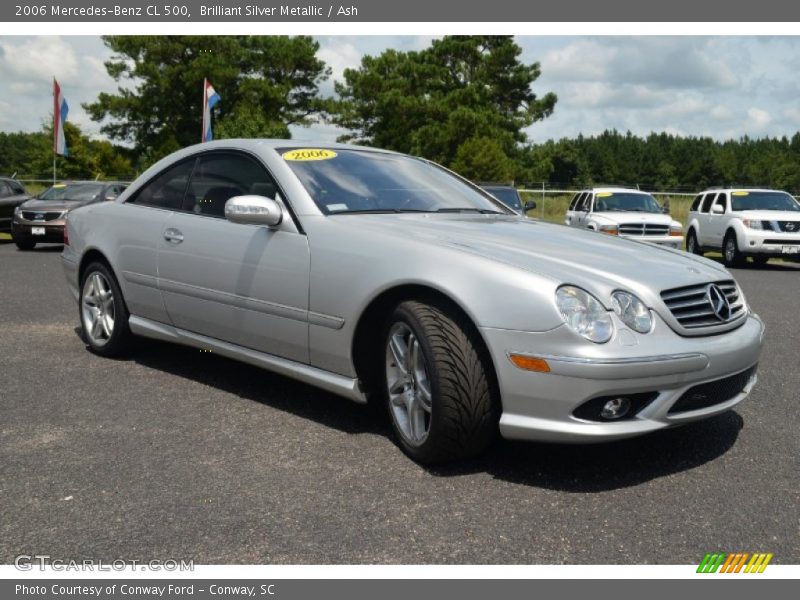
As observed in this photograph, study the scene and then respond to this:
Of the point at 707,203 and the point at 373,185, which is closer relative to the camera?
the point at 373,185

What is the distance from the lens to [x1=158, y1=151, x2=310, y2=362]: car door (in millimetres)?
4238

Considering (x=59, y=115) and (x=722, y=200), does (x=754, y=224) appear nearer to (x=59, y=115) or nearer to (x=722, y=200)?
(x=722, y=200)

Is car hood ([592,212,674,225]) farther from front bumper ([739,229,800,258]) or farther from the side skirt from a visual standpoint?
the side skirt

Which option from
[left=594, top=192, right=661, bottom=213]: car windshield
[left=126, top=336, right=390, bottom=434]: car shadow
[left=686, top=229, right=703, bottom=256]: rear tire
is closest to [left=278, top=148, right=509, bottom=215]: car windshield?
[left=126, top=336, right=390, bottom=434]: car shadow

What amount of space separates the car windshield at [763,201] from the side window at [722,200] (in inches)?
6.5

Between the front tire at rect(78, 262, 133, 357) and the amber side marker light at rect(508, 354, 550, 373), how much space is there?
315 centimetres

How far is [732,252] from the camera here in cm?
1698

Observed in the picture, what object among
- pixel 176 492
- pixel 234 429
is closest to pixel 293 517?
pixel 176 492

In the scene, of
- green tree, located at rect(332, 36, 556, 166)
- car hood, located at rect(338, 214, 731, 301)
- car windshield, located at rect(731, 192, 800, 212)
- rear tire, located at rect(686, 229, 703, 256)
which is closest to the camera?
car hood, located at rect(338, 214, 731, 301)

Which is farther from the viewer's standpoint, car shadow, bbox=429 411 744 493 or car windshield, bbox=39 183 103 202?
car windshield, bbox=39 183 103 202

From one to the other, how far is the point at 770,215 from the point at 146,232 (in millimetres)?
14465

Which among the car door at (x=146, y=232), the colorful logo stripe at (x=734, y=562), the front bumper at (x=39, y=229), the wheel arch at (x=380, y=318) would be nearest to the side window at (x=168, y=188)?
the car door at (x=146, y=232)

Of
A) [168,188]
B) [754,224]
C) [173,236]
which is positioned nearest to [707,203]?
[754,224]

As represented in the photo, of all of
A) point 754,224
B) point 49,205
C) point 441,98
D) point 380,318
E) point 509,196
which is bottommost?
point 380,318
